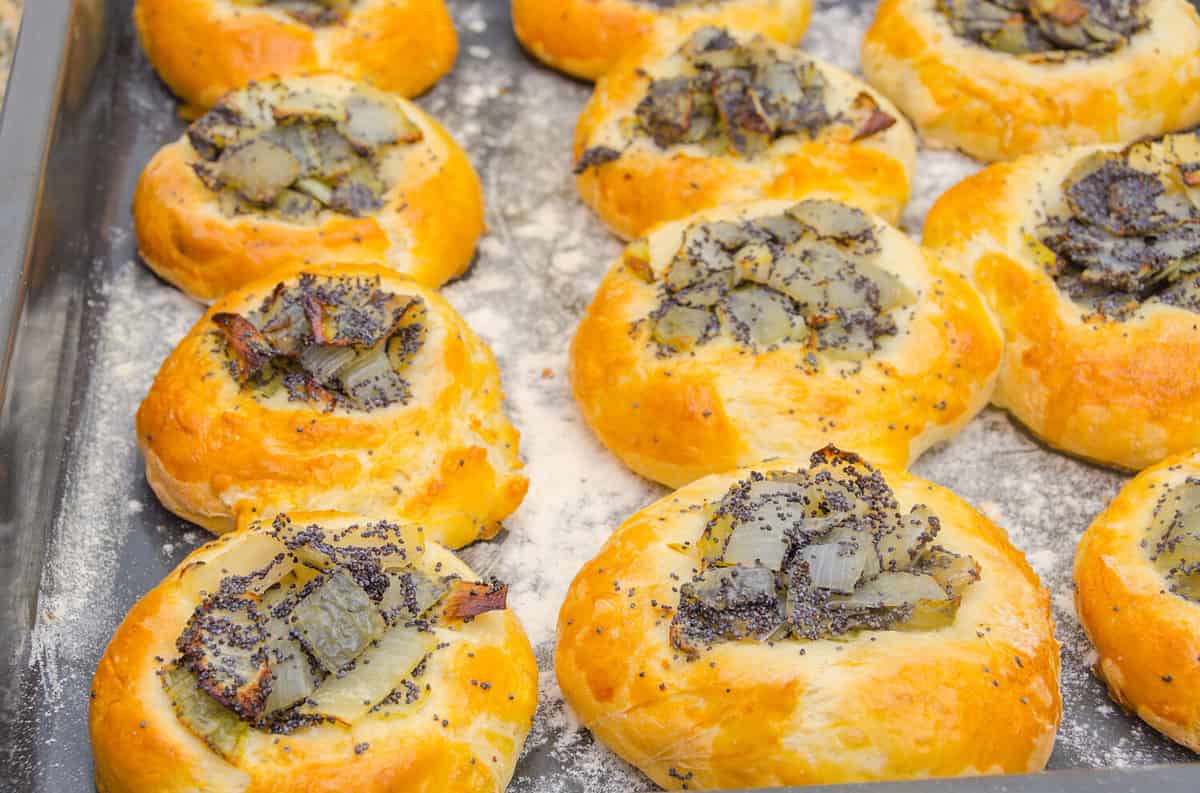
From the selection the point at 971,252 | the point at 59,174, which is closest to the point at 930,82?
the point at 971,252

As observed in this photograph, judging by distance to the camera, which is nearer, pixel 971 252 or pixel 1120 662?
pixel 1120 662

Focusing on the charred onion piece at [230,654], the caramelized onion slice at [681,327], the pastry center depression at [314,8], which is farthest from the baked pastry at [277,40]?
the charred onion piece at [230,654]

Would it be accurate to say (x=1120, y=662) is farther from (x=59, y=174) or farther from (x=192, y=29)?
(x=192, y=29)

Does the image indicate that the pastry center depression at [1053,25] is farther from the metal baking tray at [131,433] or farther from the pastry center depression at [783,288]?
the pastry center depression at [783,288]

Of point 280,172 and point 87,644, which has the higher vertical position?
point 280,172

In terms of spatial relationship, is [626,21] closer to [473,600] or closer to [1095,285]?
[1095,285]

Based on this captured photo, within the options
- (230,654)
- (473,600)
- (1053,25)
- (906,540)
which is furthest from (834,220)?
(230,654)

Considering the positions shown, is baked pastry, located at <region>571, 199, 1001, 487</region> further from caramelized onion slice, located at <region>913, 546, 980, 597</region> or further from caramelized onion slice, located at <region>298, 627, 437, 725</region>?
caramelized onion slice, located at <region>298, 627, 437, 725</region>
